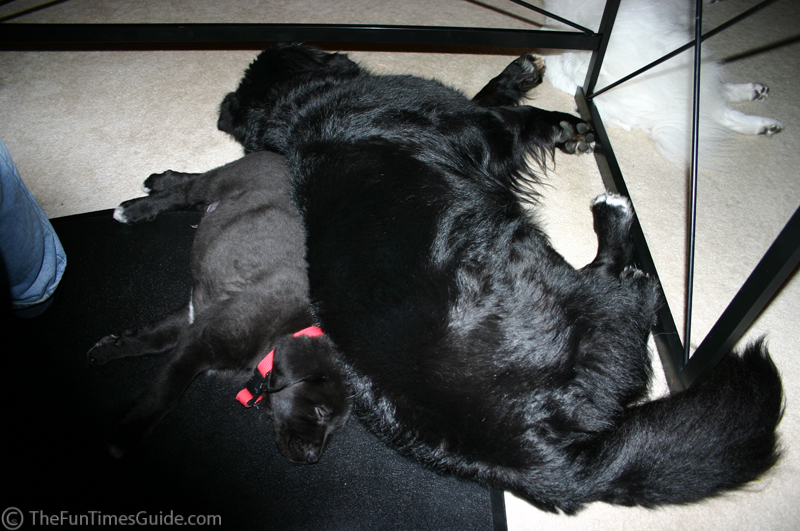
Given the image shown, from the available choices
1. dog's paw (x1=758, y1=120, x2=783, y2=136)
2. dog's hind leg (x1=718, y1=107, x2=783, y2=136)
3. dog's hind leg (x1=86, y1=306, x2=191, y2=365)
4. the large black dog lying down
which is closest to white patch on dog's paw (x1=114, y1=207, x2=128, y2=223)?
dog's hind leg (x1=86, y1=306, x2=191, y2=365)

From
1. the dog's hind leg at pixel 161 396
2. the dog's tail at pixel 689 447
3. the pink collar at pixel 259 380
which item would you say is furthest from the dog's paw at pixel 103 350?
the dog's tail at pixel 689 447

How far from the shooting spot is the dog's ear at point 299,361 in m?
1.22

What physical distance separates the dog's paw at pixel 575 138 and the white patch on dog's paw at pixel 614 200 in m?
0.29

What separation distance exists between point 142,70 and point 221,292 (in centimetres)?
154

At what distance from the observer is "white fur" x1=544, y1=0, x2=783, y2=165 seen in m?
1.88

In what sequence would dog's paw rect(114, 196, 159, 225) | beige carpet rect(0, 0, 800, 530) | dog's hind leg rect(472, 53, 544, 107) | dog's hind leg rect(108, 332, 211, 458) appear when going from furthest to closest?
dog's hind leg rect(472, 53, 544, 107) → dog's paw rect(114, 196, 159, 225) → beige carpet rect(0, 0, 800, 530) → dog's hind leg rect(108, 332, 211, 458)

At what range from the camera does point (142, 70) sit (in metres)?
2.30

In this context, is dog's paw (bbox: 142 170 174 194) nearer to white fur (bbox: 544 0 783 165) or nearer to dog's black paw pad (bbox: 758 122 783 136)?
white fur (bbox: 544 0 783 165)

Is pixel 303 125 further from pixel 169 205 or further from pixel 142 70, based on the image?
pixel 142 70

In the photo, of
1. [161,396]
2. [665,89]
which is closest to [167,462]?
[161,396]

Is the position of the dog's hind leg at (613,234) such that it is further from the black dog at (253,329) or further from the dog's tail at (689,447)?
the black dog at (253,329)

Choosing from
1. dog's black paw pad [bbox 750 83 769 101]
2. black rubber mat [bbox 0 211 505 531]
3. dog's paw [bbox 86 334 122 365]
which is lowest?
black rubber mat [bbox 0 211 505 531]

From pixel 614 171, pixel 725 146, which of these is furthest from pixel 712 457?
pixel 725 146

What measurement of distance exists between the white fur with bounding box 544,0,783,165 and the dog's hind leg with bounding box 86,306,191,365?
191cm
